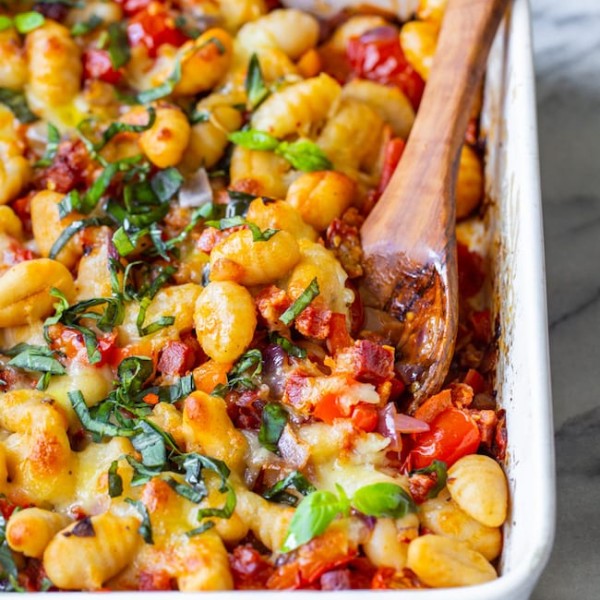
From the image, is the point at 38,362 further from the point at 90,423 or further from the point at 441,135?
the point at 441,135

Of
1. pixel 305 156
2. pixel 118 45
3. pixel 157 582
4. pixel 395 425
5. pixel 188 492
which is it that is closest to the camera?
pixel 157 582

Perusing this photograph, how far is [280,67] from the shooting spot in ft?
10.3

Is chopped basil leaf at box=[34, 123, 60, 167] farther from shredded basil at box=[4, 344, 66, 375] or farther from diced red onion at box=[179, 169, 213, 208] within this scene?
shredded basil at box=[4, 344, 66, 375]

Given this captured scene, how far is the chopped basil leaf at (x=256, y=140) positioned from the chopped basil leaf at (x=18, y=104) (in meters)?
0.67

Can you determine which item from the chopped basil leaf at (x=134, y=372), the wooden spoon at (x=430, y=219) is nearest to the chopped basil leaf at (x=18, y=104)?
the chopped basil leaf at (x=134, y=372)

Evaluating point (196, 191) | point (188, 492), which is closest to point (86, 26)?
point (196, 191)

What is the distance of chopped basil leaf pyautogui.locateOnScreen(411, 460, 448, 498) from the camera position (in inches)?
90.4

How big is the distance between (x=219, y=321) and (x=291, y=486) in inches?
17.3

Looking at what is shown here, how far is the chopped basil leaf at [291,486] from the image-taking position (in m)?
2.30

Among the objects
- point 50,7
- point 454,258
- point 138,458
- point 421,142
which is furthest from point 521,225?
point 50,7

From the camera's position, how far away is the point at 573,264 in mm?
3270

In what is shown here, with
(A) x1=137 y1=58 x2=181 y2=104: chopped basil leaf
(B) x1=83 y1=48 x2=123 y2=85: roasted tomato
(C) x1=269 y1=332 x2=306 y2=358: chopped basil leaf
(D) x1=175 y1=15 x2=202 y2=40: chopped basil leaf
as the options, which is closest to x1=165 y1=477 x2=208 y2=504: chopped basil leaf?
(C) x1=269 y1=332 x2=306 y2=358: chopped basil leaf

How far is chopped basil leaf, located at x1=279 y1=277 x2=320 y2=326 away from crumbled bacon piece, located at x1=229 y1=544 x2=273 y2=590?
0.60 meters

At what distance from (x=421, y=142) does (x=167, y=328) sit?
88 cm
